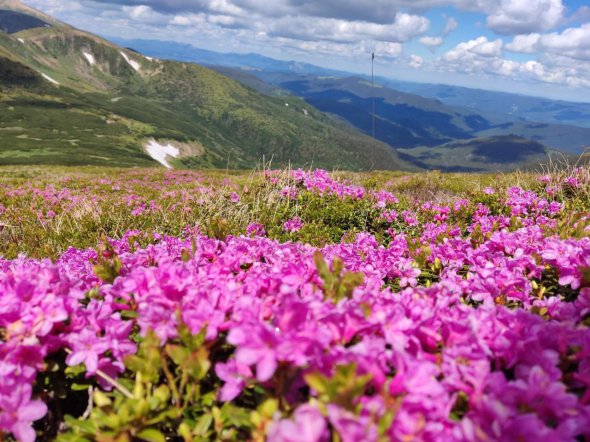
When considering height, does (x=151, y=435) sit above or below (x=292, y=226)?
above

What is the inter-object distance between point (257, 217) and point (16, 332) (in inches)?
286

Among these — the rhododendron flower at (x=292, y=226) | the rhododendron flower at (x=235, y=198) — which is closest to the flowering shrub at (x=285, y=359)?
the rhododendron flower at (x=292, y=226)

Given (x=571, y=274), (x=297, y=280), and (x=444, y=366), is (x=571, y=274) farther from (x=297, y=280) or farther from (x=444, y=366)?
(x=297, y=280)

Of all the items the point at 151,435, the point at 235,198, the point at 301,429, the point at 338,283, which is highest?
the point at 338,283

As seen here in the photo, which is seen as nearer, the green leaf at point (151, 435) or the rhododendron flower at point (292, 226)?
the green leaf at point (151, 435)

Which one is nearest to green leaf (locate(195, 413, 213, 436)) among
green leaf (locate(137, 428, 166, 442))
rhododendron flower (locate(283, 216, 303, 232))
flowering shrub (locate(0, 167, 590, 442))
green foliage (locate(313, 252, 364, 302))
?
flowering shrub (locate(0, 167, 590, 442))

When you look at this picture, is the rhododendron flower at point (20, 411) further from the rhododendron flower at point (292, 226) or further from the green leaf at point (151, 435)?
the rhododendron flower at point (292, 226)

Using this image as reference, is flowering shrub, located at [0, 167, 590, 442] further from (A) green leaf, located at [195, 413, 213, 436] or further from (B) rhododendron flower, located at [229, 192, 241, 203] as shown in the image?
(B) rhododendron flower, located at [229, 192, 241, 203]

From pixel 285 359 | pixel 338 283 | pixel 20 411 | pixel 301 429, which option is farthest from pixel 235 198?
pixel 301 429

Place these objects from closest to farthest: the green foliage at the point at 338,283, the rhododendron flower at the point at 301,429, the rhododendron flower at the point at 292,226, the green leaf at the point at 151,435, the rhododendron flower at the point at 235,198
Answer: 1. the rhododendron flower at the point at 301,429
2. the green leaf at the point at 151,435
3. the green foliage at the point at 338,283
4. the rhododendron flower at the point at 292,226
5. the rhododendron flower at the point at 235,198

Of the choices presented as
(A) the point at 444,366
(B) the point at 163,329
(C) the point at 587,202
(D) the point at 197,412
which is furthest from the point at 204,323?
(C) the point at 587,202

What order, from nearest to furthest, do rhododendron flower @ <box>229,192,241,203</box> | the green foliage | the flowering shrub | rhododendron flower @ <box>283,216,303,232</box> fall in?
the flowering shrub < the green foliage < rhododendron flower @ <box>283,216,303,232</box> < rhododendron flower @ <box>229,192,241,203</box>

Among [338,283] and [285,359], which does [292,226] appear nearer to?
[338,283]

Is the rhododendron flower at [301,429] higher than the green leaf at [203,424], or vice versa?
the rhododendron flower at [301,429]
